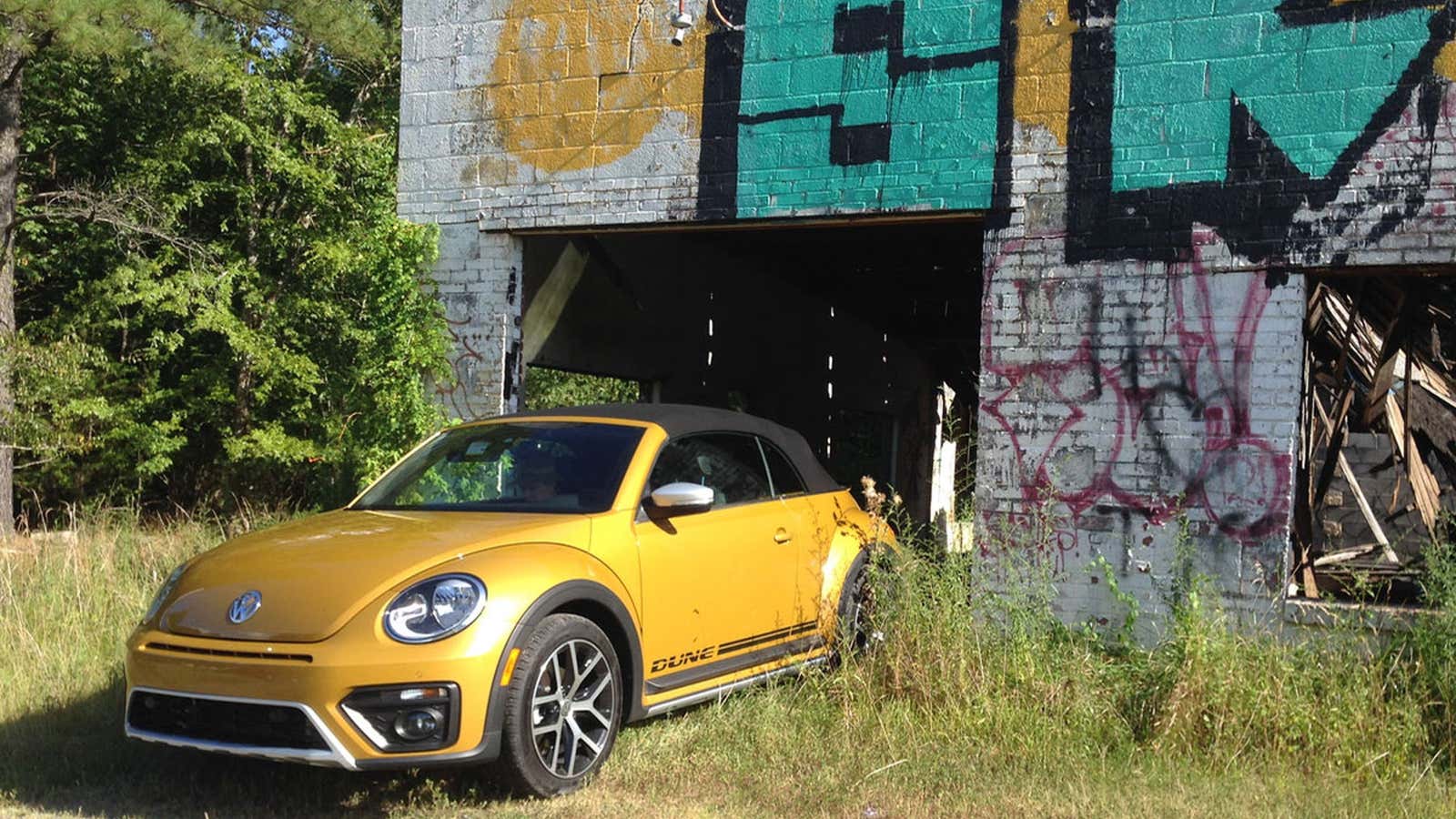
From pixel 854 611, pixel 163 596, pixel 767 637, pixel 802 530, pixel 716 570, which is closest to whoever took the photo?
pixel 163 596

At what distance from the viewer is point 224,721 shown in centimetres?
524

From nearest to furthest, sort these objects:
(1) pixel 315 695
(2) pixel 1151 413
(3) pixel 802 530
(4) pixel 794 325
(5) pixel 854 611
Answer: (1) pixel 315 695 < (3) pixel 802 530 < (5) pixel 854 611 < (2) pixel 1151 413 < (4) pixel 794 325

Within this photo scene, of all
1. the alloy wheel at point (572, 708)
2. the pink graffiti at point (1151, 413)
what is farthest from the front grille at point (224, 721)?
the pink graffiti at point (1151, 413)

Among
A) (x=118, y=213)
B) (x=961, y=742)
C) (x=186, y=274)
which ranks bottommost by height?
(x=961, y=742)

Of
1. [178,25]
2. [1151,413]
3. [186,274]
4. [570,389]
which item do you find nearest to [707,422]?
[1151,413]

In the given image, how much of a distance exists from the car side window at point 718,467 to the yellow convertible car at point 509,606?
0.05 ft

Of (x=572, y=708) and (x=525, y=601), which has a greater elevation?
(x=525, y=601)

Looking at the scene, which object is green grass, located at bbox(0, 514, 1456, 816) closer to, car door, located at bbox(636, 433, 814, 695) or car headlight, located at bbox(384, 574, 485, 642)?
car door, located at bbox(636, 433, 814, 695)

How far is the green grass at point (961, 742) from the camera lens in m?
5.65

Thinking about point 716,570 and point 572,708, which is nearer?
point 572,708

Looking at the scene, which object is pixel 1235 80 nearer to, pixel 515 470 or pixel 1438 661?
pixel 1438 661

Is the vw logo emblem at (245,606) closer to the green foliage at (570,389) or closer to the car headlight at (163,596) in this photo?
the car headlight at (163,596)

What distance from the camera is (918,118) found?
9016 mm

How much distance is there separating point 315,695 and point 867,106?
5.73m
